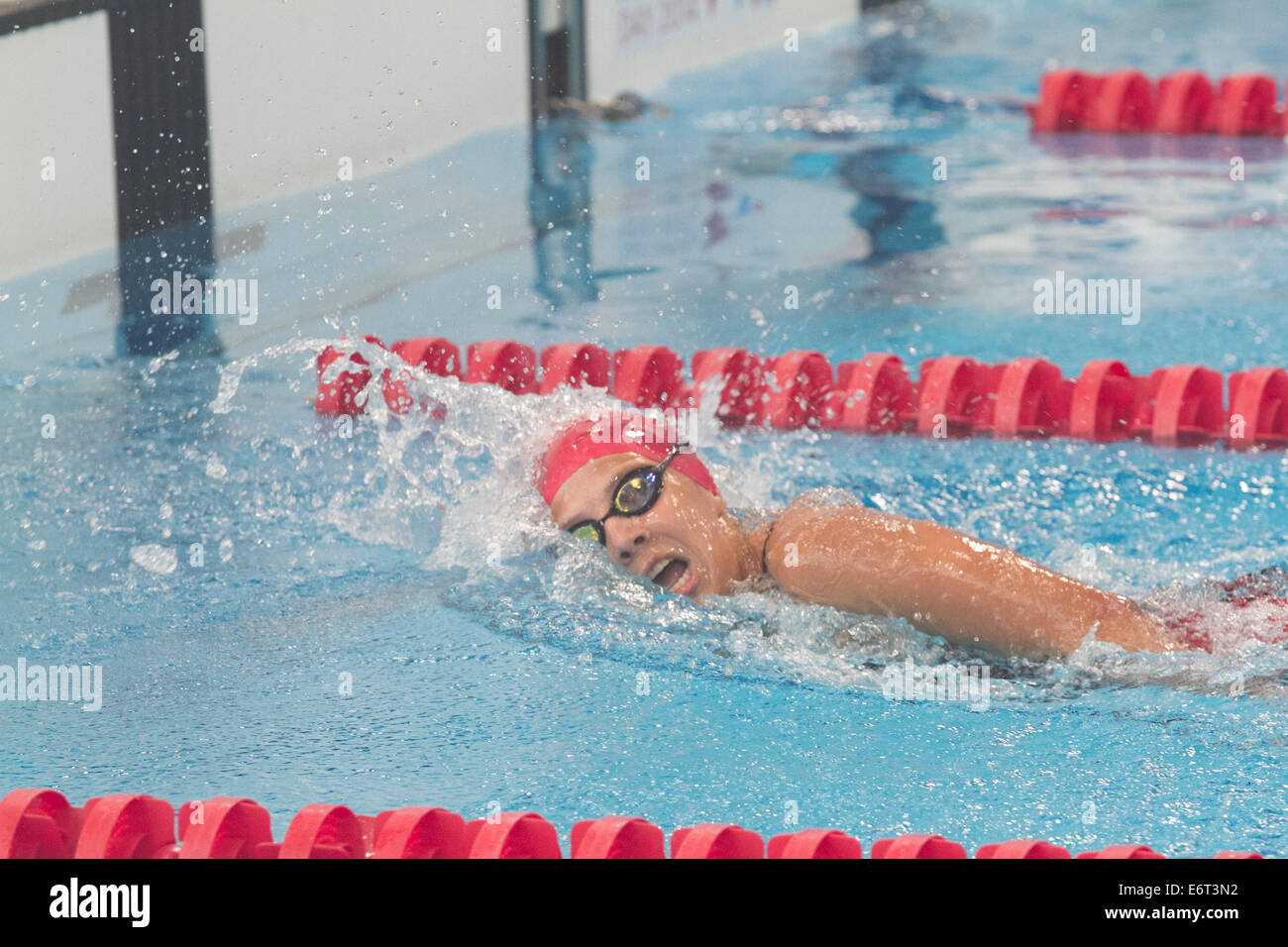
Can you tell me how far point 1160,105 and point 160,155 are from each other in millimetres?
5229

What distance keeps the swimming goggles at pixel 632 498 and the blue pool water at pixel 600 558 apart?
22cm

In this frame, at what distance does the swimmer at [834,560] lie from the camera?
2.85 m

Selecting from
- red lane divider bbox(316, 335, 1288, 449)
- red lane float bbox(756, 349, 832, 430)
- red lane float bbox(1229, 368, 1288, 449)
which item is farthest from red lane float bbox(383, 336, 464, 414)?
red lane float bbox(1229, 368, 1288, 449)

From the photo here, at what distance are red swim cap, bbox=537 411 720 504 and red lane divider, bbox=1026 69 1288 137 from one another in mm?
6177

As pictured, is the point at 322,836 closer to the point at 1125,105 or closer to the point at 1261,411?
the point at 1261,411

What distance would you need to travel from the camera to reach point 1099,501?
162 inches

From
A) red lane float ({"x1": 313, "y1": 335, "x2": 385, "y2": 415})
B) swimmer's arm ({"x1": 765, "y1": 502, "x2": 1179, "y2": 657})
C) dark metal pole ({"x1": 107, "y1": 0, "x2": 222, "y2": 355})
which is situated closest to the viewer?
swimmer's arm ({"x1": 765, "y1": 502, "x2": 1179, "y2": 657})

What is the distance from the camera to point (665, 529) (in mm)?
2936

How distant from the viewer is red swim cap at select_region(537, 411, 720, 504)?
3.05 meters

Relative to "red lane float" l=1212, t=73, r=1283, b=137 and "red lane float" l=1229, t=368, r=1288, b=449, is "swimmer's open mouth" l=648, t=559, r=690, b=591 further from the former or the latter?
"red lane float" l=1212, t=73, r=1283, b=137

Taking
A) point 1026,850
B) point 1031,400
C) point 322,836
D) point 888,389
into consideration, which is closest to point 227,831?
point 322,836
